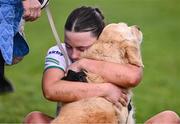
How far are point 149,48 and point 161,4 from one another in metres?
6.44

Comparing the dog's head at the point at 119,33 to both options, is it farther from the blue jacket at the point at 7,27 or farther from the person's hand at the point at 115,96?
the blue jacket at the point at 7,27

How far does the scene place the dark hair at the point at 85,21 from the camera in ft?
18.2

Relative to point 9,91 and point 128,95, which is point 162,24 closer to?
point 9,91

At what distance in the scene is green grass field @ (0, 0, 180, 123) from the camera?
10164 millimetres

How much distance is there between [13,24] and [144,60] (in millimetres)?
8303

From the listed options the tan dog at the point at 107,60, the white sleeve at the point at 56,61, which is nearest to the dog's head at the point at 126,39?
the tan dog at the point at 107,60

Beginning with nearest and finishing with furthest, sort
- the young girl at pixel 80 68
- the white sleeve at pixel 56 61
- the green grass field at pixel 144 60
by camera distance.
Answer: the young girl at pixel 80 68 < the white sleeve at pixel 56 61 < the green grass field at pixel 144 60

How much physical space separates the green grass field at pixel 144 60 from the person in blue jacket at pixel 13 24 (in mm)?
1544

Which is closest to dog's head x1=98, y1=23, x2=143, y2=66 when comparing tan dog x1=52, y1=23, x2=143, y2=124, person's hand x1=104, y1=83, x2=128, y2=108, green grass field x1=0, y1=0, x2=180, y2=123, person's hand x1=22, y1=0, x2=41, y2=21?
tan dog x1=52, y1=23, x2=143, y2=124

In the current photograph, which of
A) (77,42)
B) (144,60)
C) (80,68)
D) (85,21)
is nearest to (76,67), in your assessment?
(80,68)

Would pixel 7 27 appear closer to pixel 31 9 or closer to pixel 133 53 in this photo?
pixel 31 9

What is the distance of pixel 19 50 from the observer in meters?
5.53

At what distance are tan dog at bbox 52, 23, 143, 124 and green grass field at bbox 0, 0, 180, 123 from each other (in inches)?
55.3

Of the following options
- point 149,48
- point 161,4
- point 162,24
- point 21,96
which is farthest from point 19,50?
point 161,4
